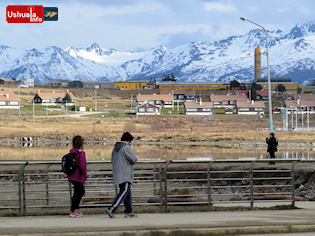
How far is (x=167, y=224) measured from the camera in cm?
963

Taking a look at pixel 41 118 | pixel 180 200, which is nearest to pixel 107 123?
pixel 41 118

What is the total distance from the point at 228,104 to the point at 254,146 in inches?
3337

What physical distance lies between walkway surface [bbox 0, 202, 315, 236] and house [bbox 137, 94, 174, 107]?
4961 inches

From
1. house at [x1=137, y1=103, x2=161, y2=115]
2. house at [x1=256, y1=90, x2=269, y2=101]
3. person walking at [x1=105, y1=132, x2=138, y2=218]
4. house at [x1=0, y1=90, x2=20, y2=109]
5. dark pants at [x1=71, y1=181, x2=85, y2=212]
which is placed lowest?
dark pants at [x1=71, y1=181, x2=85, y2=212]

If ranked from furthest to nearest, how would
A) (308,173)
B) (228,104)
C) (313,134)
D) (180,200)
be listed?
(228,104) → (313,134) → (308,173) → (180,200)

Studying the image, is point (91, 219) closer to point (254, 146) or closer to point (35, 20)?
point (35, 20)

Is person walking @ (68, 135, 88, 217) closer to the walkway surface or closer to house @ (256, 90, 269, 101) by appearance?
the walkway surface

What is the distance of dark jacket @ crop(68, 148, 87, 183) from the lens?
1044 cm

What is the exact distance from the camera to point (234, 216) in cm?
1065

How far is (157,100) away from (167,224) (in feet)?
434

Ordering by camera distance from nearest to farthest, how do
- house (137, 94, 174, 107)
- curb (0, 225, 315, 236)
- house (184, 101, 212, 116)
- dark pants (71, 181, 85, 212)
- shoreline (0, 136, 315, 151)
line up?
curb (0, 225, 315, 236) < dark pants (71, 181, 85, 212) < shoreline (0, 136, 315, 151) < house (184, 101, 212, 116) < house (137, 94, 174, 107)

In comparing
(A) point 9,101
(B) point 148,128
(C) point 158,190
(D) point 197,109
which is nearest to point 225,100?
(D) point 197,109

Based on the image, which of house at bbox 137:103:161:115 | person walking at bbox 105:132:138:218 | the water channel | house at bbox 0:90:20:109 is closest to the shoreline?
the water channel

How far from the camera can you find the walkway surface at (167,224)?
912 centimetres
